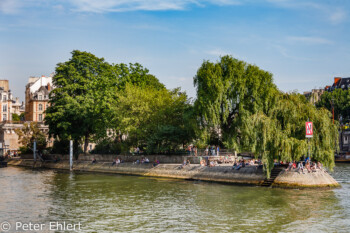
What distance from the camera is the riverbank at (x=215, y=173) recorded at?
43.4 m

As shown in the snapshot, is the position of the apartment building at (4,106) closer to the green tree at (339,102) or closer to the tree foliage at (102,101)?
the tree foliage at (102,101)

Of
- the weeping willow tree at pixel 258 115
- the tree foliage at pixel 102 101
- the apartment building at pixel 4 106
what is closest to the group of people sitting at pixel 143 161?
the tree foliage at pixel 102 101

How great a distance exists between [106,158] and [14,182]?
22.4 metres

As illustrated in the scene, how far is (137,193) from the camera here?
143ft

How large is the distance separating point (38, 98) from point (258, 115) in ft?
335

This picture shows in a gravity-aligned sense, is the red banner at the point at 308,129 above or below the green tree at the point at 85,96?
below

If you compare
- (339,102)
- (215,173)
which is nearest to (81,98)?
(215,173)

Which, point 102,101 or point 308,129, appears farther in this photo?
point 102,101

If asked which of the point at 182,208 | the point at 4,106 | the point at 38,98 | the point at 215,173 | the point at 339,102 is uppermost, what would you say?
the point at 38,98

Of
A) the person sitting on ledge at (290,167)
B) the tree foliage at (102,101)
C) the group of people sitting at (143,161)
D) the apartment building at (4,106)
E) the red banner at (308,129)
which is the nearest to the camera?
the red banner at (308,129)

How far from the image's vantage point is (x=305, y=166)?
43719 millimetres

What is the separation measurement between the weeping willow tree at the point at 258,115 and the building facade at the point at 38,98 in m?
84.8

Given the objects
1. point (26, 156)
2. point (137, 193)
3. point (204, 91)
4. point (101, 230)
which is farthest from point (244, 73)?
point (26, 156)

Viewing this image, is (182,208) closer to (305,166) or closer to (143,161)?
(305,166)
